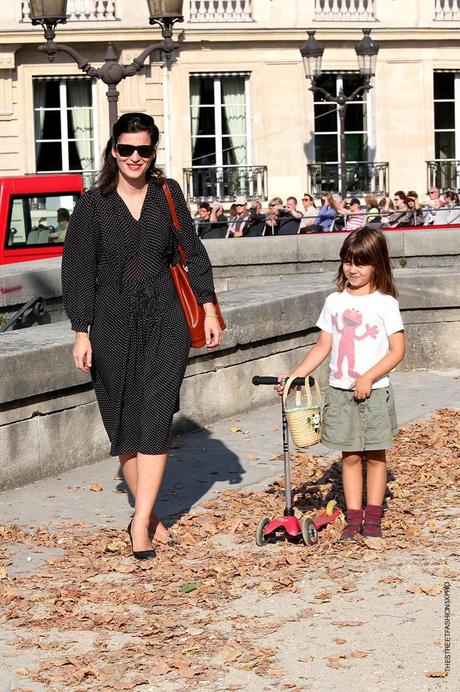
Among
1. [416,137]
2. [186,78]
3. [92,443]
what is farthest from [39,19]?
[416,137]

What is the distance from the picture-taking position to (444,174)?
34406mm

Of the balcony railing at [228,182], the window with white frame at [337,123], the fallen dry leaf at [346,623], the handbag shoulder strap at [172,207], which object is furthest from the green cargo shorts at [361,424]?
the window with white frame at [337,123]

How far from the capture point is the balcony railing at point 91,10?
3195 centimetres

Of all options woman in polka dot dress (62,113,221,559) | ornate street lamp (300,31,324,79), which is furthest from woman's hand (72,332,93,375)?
ornate street lamp (300,31,324,79)

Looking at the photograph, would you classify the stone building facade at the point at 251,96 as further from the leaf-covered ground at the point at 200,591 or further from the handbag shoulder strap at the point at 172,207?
the handbag shoulder strap at the point at 172,207

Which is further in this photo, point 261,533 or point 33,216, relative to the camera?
point 33,216

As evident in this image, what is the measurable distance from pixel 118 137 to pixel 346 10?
28.1m

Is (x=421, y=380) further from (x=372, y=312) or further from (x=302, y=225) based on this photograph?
(x=302, y=225)

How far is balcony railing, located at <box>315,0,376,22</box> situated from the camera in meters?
Result: 33.4

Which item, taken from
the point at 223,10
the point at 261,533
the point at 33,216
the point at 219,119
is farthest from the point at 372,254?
the point at 223,10

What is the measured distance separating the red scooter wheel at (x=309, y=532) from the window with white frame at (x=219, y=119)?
87.8 ft

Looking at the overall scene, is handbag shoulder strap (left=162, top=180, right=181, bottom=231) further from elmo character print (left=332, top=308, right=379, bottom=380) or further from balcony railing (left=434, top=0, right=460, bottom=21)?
balcony railing (left=434, top=0, right=460, bottom=21)

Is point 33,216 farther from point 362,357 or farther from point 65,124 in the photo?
point 65,124

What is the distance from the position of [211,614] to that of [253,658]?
562 millimetres
